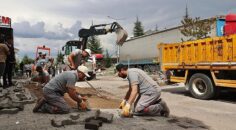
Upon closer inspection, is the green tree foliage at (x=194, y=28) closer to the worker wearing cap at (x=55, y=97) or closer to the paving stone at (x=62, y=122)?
the worker wearing cap at (x=55, y=97)

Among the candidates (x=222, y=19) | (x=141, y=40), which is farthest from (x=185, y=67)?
(x=141, y=40)

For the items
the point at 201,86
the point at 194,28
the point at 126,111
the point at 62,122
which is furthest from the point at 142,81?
the point at 194,28

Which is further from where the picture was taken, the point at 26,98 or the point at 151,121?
the point at 26,98

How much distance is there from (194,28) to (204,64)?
13499 millimetres

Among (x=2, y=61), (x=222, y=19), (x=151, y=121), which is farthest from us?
(x=222, y=19)

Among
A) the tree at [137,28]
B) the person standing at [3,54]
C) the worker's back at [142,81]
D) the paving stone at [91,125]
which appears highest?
the tree at [137,28]

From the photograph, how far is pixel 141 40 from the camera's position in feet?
109

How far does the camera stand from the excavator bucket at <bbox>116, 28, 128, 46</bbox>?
618 inches

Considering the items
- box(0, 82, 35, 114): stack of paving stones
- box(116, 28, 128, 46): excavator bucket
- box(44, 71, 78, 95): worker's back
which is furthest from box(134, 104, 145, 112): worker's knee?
box(116, 28, 128, 46): excavator bucket

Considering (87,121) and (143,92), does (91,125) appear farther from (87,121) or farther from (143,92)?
(143,92)

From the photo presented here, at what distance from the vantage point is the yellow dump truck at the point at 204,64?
11000 mm

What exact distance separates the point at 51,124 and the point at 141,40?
27667mm

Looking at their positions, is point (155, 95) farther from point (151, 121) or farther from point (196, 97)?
point (196, 97)

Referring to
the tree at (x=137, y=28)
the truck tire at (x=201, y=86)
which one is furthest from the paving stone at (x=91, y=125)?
the tree at (x=137, y=28)
